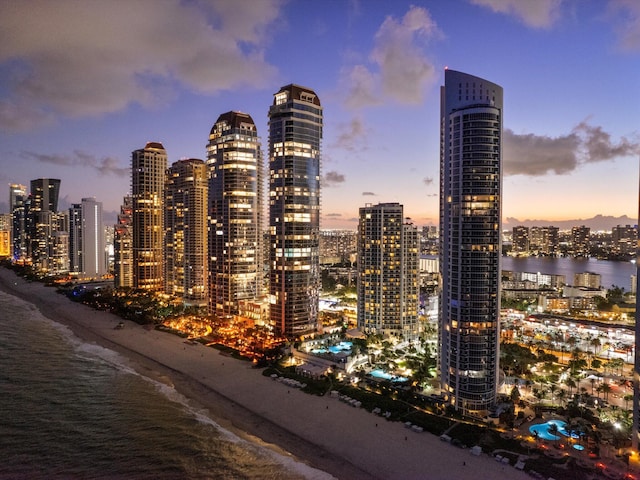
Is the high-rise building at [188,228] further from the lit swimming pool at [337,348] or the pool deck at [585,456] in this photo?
the pool deck at [585,456]

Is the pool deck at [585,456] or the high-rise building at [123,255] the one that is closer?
the pool deck at [585,456]

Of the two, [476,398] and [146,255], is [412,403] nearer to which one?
[476,398]

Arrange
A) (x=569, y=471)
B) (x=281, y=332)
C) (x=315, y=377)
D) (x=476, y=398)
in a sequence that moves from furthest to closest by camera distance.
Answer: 1. (x=281, y=332)
2. (x=315, y=377)
3. (x=476, y=398)
4. (x=569, y=471)

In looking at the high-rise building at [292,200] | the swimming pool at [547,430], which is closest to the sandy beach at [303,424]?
the swimming pool at [547,430]

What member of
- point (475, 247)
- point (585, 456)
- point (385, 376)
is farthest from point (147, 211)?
point (585, 456)

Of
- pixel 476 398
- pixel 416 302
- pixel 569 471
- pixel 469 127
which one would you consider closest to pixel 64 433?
pixel 476 398

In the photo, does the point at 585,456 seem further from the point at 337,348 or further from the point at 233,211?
the point at 233,211
